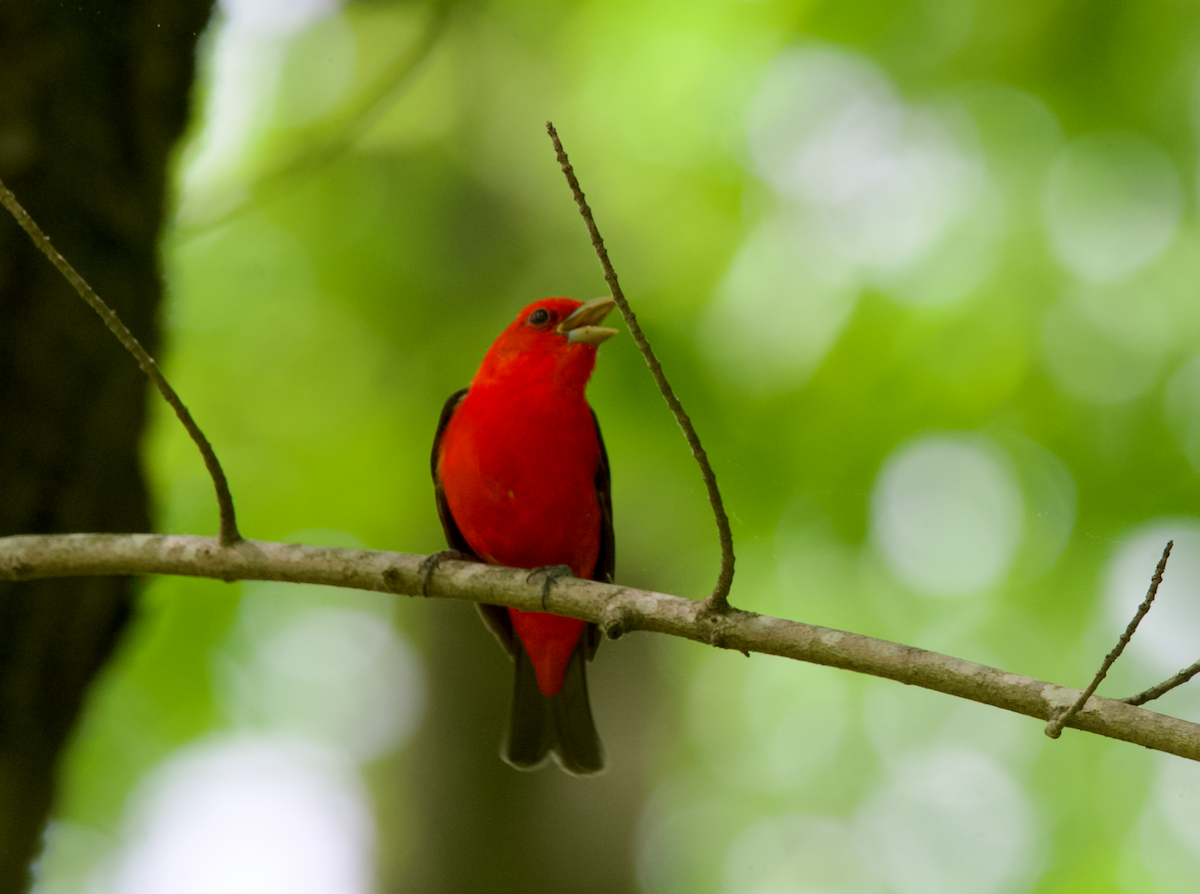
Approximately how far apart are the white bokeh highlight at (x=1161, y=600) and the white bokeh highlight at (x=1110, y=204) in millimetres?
1441

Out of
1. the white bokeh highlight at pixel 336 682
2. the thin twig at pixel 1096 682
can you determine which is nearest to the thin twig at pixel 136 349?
the thin twig at pixel 1096 682

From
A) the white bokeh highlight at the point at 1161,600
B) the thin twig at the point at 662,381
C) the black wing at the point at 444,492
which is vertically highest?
the black wing at the point at 444,492

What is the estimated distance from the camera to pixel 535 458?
352 centimetres

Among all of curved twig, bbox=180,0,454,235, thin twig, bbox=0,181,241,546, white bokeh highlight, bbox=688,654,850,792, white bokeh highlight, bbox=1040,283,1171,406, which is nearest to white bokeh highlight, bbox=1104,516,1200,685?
white bokeh highlight, bbox=1040,283,1171,406

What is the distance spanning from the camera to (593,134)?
16.2ft

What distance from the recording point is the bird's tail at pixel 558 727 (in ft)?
12.9

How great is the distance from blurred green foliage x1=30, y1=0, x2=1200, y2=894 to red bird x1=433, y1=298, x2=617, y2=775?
2.46 ft

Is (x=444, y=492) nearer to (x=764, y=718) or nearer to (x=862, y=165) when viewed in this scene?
(x=764, y=718)

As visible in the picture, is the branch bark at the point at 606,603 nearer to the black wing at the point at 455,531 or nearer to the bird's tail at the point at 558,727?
the black wing at the point at 455,531

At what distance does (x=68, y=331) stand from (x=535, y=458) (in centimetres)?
174

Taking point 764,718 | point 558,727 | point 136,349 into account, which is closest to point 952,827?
point 764,718

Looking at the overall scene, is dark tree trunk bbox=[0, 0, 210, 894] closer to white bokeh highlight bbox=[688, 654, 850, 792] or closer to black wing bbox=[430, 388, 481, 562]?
black wing bbox=[430, 388, 481, 562]

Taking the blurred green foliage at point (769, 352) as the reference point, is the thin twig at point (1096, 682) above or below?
below

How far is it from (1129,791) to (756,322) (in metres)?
2.88
